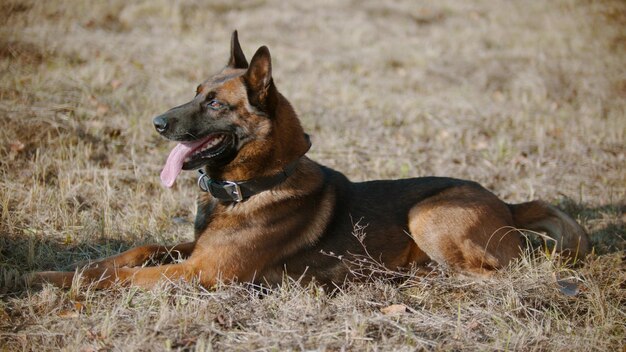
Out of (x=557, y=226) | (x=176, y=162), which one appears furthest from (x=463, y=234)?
(x=176, y=162)

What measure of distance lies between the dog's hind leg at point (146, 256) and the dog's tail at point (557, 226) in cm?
278

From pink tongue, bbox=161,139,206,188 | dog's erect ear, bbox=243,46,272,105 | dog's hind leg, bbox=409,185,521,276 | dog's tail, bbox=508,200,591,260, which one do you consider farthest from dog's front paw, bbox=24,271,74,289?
dog's tail, bbox=508,200,591,260

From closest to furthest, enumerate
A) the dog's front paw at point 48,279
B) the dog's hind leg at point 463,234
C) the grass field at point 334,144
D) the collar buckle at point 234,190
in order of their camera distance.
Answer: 1. the grass field at point 334,144
2. the dog's front paw at point 48,279
3. the collar buckle at point 234,190
4. the dog's hind leg at point 463,234

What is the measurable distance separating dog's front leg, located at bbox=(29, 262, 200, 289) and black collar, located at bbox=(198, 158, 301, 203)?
0.58 m

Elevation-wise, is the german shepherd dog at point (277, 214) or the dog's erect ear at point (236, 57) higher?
the dog's erect ear at point (236, 57)

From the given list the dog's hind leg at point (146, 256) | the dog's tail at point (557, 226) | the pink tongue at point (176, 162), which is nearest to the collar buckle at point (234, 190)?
the pink tongue at point (176, 162)

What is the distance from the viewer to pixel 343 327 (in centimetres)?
337

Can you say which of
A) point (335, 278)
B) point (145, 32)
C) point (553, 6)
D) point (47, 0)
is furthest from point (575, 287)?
point (553, 6)

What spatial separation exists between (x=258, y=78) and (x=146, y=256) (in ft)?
5.20

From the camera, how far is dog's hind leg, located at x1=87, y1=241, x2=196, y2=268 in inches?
159

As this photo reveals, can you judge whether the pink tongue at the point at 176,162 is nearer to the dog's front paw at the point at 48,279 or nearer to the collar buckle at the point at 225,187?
the collar buckle at the point at 225,187

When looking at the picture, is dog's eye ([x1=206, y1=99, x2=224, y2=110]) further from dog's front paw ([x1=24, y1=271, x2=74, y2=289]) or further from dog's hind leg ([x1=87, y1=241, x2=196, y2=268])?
dog's front paw ([x1=24, y1=271, x2=74, y2=289])

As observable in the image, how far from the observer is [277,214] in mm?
4078

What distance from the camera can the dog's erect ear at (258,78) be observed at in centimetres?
402
